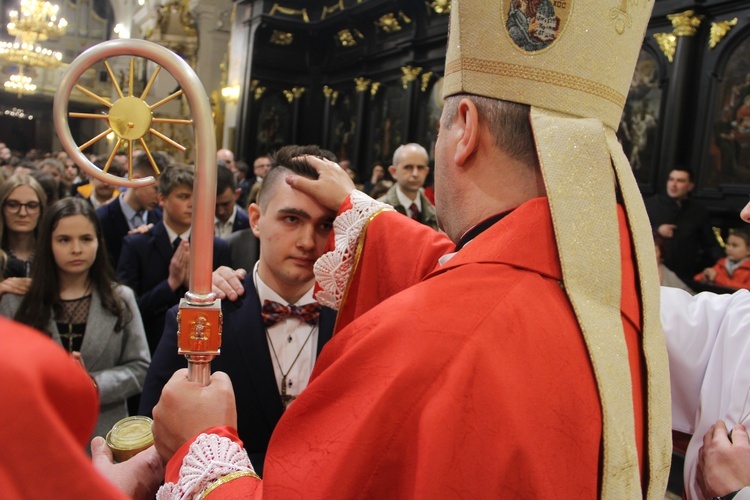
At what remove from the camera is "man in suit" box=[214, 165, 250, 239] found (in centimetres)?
455

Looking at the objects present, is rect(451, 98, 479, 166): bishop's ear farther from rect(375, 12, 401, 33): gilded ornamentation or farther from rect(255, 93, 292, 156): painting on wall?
rect(255, 93, 292, 156): painting on wall

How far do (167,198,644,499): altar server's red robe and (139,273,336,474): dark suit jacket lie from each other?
0.87 metres

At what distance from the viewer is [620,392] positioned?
109 cm

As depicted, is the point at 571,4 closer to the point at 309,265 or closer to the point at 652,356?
the point at 652,356

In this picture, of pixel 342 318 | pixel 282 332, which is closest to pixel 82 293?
pixel 282 332

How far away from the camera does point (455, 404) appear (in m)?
0.99

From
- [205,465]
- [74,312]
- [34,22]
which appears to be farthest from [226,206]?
[34,22]

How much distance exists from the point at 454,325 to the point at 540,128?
0.43 meters

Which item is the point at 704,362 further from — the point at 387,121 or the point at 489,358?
the point at 387,121

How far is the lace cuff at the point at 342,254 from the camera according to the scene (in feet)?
6.31

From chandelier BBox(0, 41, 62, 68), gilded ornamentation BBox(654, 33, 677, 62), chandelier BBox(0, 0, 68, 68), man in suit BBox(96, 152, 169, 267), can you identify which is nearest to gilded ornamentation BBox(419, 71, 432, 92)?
gilded ornamentation BBox(654, 33, 677, 62)

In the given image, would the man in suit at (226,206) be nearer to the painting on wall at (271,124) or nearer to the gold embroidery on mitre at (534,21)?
the gold embroidery on mitre at (534,21)

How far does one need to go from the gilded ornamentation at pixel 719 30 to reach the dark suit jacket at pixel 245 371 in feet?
22.6

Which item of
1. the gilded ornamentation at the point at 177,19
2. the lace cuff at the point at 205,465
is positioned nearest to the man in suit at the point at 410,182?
the lace cuff at the point at 205,465
